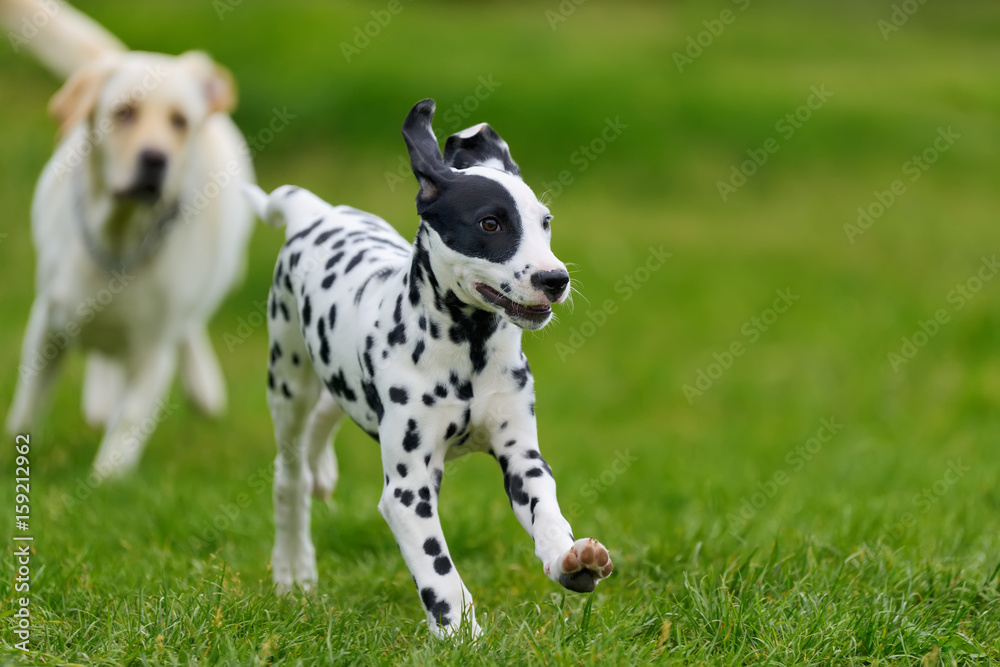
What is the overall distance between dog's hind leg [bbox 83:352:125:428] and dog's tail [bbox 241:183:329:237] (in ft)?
10.5

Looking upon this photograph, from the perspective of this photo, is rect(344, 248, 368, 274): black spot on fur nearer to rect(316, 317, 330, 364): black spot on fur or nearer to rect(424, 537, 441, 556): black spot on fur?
rect(316, 317, 330, 364): black spot on fur

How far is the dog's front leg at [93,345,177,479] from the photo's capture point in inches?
266

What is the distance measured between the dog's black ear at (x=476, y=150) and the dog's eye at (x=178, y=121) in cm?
322

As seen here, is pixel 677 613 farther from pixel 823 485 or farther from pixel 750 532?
pixel 823 485

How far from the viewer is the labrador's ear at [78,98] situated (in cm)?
653

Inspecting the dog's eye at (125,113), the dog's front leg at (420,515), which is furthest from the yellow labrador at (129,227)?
the dog's front leg at (420,515)

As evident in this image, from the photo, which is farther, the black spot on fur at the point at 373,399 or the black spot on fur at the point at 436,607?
the black spot on fur at the point at 373,399

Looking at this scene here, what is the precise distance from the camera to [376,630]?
3865 millimetres

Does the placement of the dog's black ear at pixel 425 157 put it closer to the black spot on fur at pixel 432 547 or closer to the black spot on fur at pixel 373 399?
the black spot on fur at pixel 373 399

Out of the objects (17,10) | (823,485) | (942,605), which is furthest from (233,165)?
(942,605)

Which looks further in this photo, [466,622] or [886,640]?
[886,640]

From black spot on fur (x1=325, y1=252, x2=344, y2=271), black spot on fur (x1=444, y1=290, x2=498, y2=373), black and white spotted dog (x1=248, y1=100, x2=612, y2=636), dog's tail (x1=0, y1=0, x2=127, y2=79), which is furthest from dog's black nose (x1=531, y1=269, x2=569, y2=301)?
dog's tail (x1=0, y1=0, x2=127, y2=79)

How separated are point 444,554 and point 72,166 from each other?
4310 millimetres

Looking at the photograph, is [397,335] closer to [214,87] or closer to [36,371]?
[214,87]
